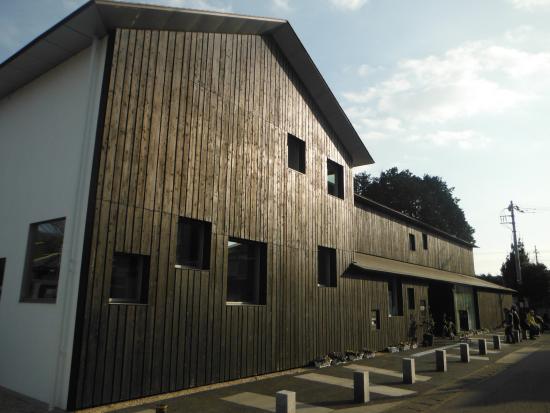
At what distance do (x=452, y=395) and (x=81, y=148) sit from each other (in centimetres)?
963

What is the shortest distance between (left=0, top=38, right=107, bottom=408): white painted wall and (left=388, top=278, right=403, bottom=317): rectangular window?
1432cm

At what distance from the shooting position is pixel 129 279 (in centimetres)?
828

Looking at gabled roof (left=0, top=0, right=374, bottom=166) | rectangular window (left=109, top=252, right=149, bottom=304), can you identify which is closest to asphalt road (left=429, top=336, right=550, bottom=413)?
rectangular window (left=109, top=252, right=149, bottom=304)

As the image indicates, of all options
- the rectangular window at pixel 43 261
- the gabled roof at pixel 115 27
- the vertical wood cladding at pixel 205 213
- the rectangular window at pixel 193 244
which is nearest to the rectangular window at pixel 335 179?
the vertical wood cladding at pixel 205 213

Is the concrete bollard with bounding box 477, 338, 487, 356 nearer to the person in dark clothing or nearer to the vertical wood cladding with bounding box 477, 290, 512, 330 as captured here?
the person in dark clothing

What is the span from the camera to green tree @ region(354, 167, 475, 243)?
50.1 m

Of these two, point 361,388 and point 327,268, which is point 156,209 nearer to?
point 361,388

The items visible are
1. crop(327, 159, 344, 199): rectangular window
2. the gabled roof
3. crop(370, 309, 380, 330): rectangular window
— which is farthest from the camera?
crop(370, 309, 380, 330): rectangular window

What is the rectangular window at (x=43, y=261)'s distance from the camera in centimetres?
829

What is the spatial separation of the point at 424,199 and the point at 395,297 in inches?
1366

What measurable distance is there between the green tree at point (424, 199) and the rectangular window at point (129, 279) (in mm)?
44424

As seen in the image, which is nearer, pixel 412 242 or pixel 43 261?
pixel 43 261

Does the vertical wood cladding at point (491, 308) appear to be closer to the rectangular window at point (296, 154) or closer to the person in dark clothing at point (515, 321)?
the person in dark clothing at point (515, 321)

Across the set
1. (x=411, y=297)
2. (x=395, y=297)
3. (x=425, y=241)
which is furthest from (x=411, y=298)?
(x=425, y=241)
